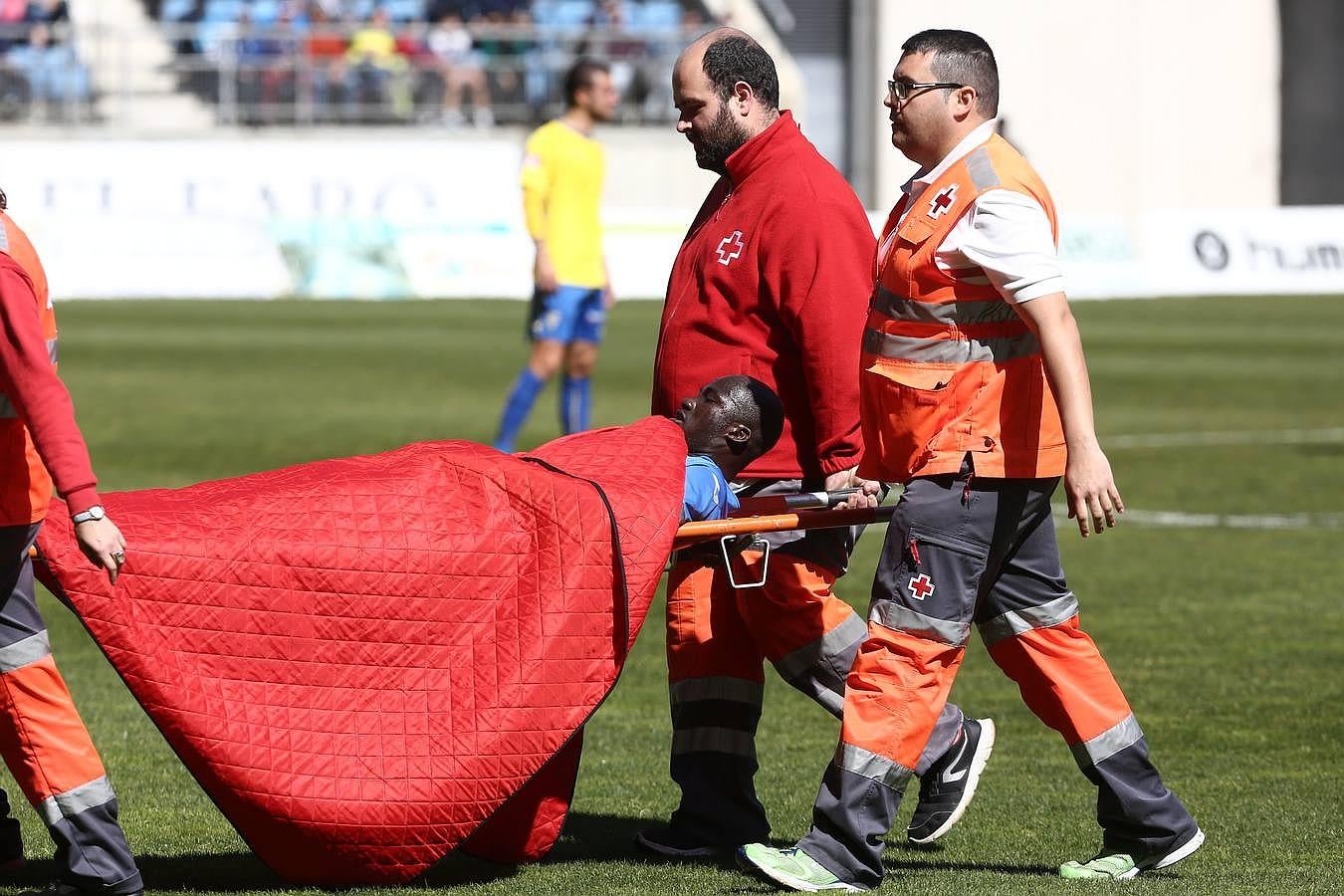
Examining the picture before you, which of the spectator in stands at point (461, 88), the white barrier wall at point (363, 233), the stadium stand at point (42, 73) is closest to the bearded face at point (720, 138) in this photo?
the white barrier wall at point (363, 233)

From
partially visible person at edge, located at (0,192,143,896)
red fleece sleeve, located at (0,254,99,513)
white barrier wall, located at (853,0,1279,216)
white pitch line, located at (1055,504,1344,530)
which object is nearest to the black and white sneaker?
partially visible person at edge, located at (0,192,143,896)

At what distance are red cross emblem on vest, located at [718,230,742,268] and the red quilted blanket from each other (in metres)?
0.82

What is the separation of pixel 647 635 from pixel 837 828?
413cm

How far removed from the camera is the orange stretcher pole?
5.12 metres

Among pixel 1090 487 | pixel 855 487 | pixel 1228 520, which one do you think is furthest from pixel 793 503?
pixel 1228 520

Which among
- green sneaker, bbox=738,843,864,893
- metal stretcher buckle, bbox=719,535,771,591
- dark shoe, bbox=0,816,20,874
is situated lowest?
dark shoe, bbox=0,816,20,874

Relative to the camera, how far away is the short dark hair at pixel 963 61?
16.7 feet

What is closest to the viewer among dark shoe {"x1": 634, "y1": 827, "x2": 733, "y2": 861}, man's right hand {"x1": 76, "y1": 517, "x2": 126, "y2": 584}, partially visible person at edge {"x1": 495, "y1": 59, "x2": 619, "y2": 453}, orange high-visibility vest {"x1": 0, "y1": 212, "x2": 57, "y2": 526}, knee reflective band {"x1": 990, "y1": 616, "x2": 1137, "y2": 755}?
man's right hand {"x1": 76, "y1": 517, "x2": 126, "y2": 584}

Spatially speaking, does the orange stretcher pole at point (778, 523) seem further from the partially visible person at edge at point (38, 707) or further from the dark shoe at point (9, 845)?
the dark shoe at point (9, 845)

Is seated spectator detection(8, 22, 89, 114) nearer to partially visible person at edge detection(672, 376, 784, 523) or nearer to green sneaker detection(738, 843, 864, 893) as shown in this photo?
partially visible person at edge detection(672, 376, 784, 523)

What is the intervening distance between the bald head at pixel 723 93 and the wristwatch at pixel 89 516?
1.90 metres

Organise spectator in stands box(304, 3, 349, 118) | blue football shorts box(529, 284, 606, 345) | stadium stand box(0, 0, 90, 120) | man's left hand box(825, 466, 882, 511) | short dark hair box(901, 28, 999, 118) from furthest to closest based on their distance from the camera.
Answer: spectator in stands box(304, 3, 349, 118), stadium stand box(0, 0, 90, 120), blue football shorts box(529, 284, 606, 345), man's left hand box(825, 466, 882, 511), short dark hair box(901, 28, 999, 118)

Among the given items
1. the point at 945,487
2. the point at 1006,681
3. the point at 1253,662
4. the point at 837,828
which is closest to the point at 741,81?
the point at 945,487

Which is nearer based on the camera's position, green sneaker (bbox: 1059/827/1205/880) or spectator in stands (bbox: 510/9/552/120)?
green sneaker (bbox: 1059/827/1205/880)
